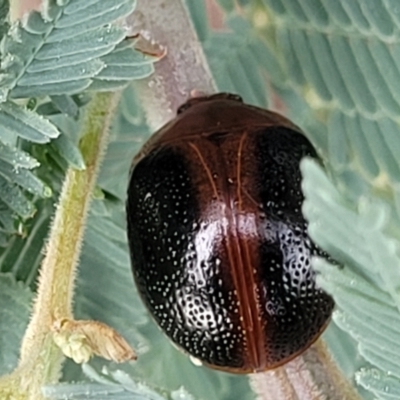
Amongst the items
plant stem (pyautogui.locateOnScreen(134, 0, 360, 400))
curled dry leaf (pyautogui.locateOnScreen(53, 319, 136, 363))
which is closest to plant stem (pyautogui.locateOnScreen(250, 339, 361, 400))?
plant stem (pyautogui.locateOnScreen(134, 0, 360, 400))

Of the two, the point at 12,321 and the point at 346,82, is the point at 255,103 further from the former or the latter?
the point at 12,321

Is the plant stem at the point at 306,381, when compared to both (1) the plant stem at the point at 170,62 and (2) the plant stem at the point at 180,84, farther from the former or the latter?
(1) the plant stem at the point at 170,62

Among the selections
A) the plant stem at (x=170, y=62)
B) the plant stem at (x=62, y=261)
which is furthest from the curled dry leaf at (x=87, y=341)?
the plant stem at (x=170, y=62)

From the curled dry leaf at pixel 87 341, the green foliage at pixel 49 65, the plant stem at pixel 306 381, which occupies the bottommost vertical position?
the plant stem at pixel 306 381

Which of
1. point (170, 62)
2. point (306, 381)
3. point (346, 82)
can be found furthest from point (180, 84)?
point (306, 381)

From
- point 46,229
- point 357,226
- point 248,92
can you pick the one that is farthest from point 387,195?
point 357,226

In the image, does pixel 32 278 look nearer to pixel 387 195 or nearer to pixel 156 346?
pixel 156 346
